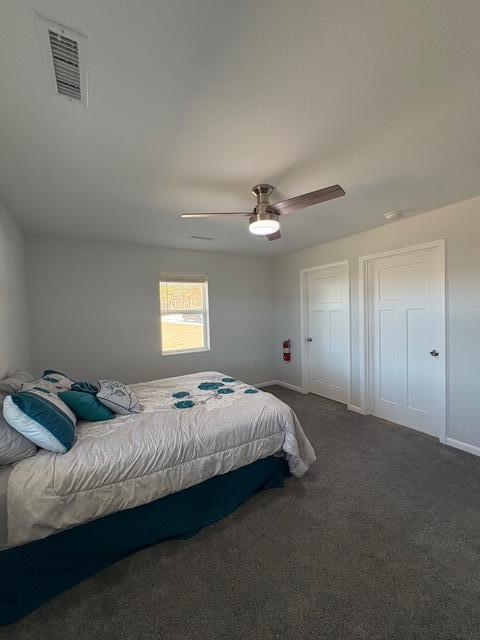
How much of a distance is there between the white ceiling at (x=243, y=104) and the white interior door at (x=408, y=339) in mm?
926

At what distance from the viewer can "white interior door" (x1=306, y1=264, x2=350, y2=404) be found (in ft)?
13.1

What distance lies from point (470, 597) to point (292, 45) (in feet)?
8.87

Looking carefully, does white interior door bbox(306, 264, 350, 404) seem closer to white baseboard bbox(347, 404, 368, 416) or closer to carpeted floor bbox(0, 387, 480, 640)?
white baseboard bbox(347, 404, 368, 416)

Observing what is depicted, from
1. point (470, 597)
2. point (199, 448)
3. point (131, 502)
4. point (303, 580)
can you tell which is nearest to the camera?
point (470, 597)

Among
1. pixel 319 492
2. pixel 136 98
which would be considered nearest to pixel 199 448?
pixel 319 492

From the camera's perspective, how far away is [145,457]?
167cm

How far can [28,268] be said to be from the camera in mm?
3383

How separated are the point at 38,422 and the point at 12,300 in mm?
1777

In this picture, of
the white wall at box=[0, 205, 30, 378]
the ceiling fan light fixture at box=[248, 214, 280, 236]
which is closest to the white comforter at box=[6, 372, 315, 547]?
the white wall at box=[0, 205, 30, 378]

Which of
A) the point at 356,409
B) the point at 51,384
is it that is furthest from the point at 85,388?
the point at 356,409

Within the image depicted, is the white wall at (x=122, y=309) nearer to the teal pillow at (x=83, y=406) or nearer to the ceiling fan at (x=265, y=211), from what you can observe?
the teal pillow at (x=83, y=406)

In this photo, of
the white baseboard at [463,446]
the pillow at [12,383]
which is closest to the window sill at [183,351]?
the pillow at [12,383]

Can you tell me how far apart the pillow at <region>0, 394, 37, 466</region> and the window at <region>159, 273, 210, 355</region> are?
2739 millimetres

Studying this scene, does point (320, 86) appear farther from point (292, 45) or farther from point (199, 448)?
point (199, 448)
